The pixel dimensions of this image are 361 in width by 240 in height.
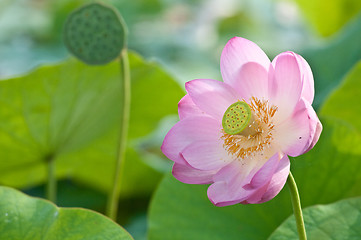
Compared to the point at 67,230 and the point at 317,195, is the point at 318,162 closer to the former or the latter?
the point at 317,195

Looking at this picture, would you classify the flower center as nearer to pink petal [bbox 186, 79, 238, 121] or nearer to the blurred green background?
pink petal [bbox 186, 79, 238, 121]

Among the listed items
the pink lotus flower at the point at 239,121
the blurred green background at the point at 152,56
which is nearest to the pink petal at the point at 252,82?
the pink lotus flower at the point at 239,121

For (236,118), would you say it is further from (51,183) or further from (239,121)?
(51,183)

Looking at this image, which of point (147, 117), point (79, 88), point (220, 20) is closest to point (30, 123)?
point (79, 88)

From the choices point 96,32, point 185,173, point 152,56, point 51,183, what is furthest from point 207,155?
point 152,56

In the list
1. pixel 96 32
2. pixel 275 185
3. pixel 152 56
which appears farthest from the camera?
pixel 152 56

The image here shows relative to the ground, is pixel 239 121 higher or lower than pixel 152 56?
higher
